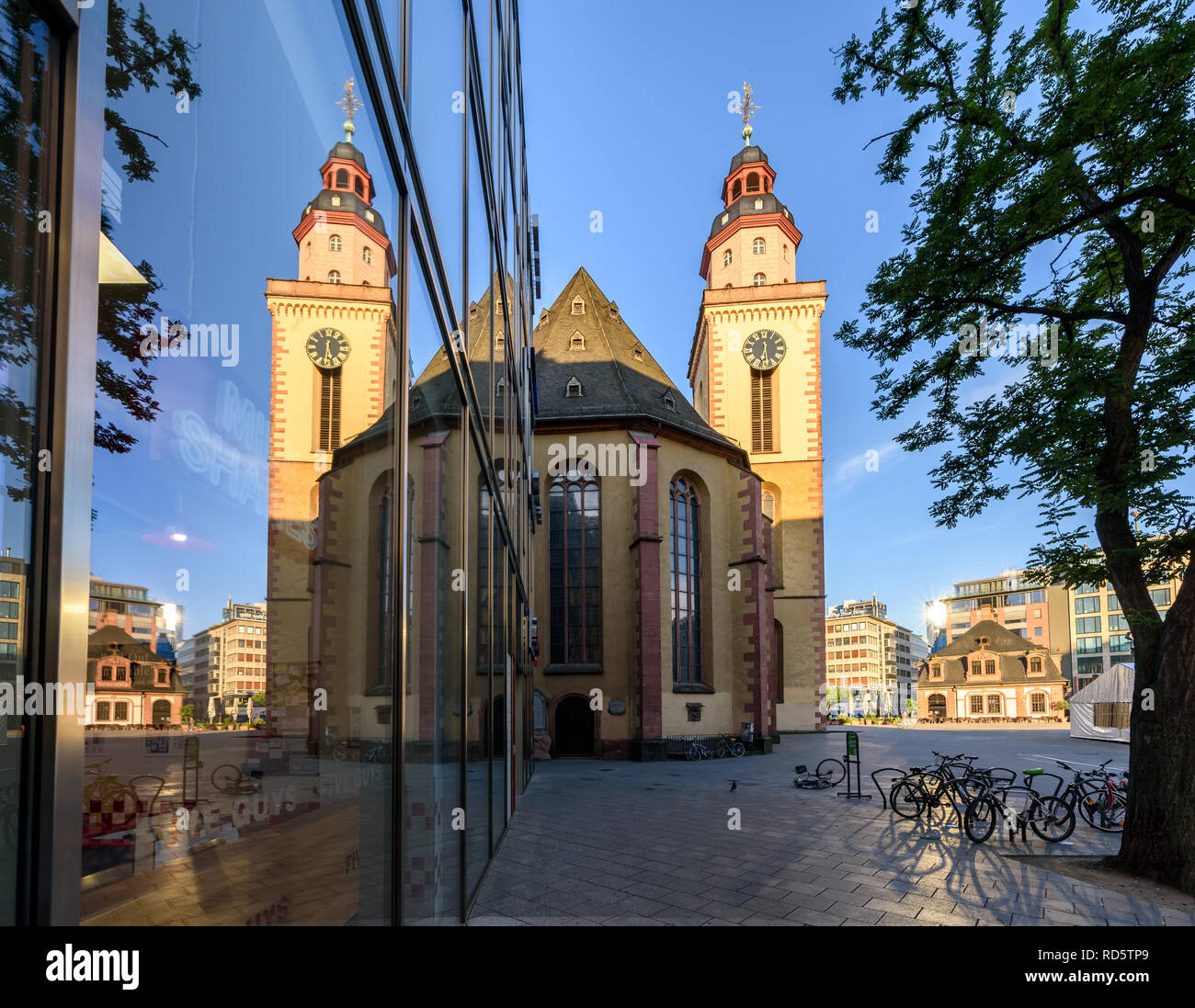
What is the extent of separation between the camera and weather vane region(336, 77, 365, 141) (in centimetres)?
285

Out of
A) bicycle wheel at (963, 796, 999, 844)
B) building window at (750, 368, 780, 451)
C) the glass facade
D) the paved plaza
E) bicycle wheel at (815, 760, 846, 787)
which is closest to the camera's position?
the glass facade

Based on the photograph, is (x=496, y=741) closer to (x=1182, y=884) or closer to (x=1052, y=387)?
(x=1182, y=884)

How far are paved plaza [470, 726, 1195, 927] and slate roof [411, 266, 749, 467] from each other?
1457cm

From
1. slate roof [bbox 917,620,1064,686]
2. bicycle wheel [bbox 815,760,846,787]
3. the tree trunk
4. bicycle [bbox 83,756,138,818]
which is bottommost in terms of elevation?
slate roof [bbox 917,620,1064,686]

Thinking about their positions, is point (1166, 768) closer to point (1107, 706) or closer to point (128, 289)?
point (128, 289)

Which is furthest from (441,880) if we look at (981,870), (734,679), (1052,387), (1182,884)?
(734,679)

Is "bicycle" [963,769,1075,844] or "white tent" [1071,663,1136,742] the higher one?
"bicycle" [963,769,1075,844]

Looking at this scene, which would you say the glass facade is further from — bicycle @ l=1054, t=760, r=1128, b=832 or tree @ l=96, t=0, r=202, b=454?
bicycle @ l=1054, t=760, r=1128, b=832

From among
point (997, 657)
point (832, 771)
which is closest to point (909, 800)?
point (832, 771)

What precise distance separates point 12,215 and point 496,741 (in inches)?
369

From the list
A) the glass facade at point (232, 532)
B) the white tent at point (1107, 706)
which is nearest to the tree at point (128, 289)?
the glass facade at point (232, 532)

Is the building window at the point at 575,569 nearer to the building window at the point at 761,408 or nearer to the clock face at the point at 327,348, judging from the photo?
the building window at the point at 761,408

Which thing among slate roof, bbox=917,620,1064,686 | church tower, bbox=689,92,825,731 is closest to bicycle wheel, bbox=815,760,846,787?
church tower, bbox=689,92,825,731

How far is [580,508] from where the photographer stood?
86.8ft
